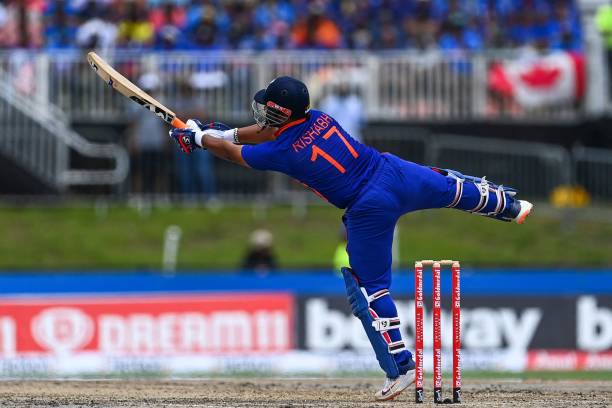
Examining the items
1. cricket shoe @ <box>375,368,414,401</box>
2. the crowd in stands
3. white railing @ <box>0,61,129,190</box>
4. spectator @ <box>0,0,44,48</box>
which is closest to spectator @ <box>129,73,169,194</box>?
white railing @ <box>0,61,129,190</box>

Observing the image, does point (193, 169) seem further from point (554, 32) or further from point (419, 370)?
point (419, 370)

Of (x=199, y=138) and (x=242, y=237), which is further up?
(x=199, y=138)

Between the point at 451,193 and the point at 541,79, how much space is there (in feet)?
42.6

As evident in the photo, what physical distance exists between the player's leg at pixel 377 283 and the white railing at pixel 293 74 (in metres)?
12.2

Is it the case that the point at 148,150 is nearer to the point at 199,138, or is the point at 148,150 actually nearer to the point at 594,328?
the point at 594,328

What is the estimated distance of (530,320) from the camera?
58.5 feet

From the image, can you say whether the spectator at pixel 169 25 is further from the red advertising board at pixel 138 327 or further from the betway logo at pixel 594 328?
the betway logo at pixel 594 328

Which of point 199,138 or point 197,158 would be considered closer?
point 199,138

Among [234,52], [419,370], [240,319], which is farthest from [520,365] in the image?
[234,52]

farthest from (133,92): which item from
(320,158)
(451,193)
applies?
(451,193)

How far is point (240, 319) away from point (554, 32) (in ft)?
33.6

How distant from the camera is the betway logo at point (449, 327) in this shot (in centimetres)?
1761

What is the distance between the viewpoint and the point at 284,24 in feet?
81.8

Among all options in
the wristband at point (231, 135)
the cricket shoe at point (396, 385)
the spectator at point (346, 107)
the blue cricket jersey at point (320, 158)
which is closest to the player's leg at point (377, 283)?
the cricket shoe at point (396, 385)
